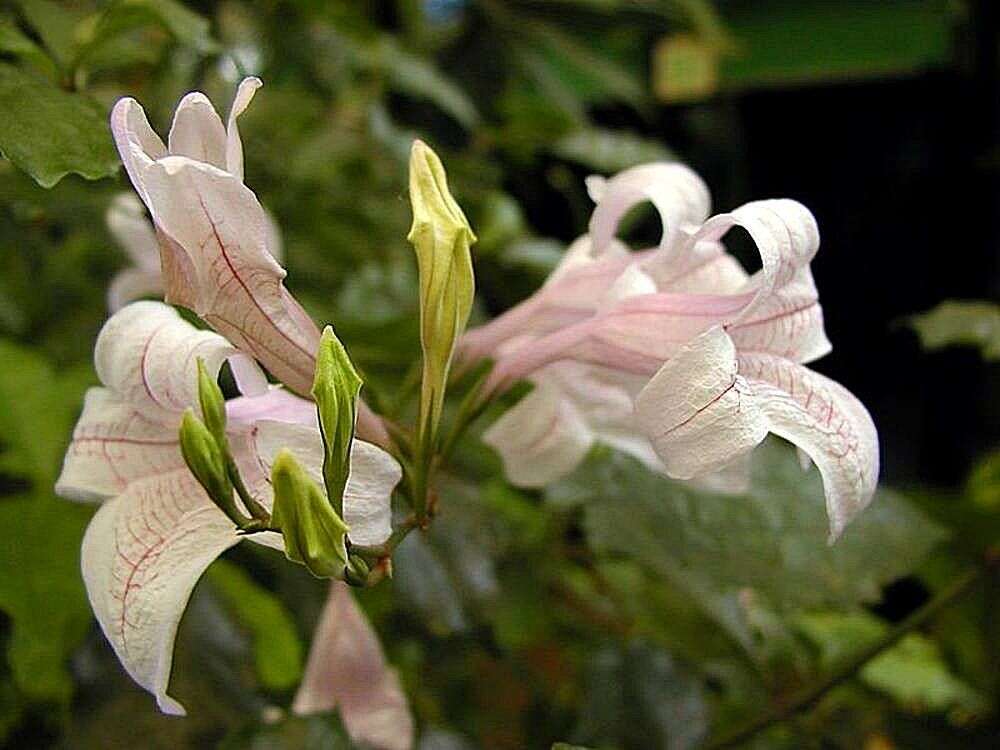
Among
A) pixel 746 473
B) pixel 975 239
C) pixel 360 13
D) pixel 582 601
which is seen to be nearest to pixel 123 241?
pixel 746 473

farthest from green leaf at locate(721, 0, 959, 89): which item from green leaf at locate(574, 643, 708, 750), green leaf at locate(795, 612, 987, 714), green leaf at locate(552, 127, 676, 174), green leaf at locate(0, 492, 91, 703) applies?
green leaf at locate(0, 492, 91, 703)

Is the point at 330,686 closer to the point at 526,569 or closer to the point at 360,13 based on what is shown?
the point at 526,569

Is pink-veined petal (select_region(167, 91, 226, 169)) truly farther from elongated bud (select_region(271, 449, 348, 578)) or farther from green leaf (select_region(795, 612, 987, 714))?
green leaf (select_region(795, 612, 987, 714))

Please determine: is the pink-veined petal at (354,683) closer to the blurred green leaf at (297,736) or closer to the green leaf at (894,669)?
the blurred green leaf at (297,736)

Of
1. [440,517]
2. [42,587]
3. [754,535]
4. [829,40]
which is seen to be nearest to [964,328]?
[754,535]

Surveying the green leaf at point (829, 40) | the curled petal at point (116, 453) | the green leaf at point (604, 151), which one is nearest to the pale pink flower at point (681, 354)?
the curled petal at point (116, 453)

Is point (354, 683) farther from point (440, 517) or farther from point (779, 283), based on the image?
point (779, 283)

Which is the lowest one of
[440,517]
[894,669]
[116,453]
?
[894,669]
